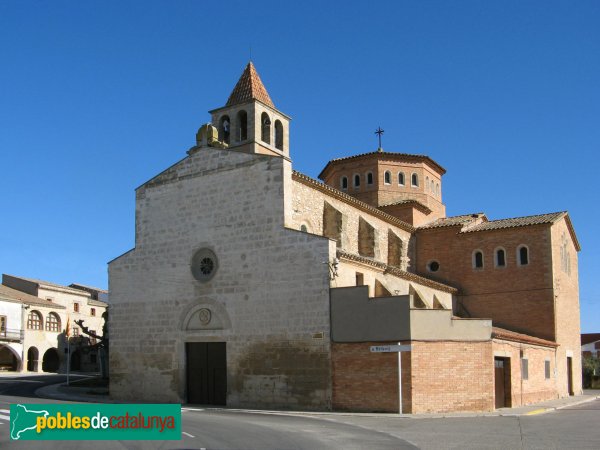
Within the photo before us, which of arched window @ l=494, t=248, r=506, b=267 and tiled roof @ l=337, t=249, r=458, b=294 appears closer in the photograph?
tiled roof @ l=337, t=249, r=458, b=294

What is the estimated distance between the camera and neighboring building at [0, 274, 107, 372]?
5338 centimetres

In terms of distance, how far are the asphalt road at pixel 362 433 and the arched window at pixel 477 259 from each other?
15.3 metres

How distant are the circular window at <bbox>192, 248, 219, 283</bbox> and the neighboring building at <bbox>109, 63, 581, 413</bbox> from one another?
75 millimetres

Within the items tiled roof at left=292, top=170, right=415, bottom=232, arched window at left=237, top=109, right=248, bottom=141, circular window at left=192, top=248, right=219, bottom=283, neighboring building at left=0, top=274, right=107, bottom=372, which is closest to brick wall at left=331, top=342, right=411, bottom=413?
circular window at left=192, top=248, right=219, bottom=283

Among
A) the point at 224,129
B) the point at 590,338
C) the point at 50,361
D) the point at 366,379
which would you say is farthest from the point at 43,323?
the point at 590,338

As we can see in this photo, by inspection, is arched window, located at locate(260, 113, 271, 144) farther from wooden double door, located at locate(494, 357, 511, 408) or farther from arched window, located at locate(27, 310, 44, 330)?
arched window, located at locate(27, 310, 44, 330)

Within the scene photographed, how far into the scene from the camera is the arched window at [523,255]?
35.8 m

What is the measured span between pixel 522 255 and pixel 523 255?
53 millimetres

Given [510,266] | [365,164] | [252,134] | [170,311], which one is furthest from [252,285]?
[365,164]

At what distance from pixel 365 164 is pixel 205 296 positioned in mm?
18876

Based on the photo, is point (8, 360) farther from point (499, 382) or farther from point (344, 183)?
point (499, 382)

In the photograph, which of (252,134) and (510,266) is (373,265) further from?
(510,266)

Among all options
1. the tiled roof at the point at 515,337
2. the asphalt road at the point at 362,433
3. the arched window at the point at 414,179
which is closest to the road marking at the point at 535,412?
the asphalt road at the point at 362,433

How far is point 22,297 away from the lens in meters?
55.2
